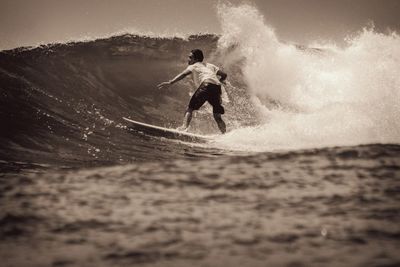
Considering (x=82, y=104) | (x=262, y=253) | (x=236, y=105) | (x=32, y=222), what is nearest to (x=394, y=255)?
(x=262, y=253)

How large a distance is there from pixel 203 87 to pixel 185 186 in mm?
4152

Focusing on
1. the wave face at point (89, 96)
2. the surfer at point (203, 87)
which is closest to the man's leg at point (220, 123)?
the surfer at point (203, 87)

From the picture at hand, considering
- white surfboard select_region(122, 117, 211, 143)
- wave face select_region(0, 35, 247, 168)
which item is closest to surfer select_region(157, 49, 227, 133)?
white surfboard select_region(122, 117, 211, 143)

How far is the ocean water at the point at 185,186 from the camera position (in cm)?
212

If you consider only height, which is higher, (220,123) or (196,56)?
(196,56)

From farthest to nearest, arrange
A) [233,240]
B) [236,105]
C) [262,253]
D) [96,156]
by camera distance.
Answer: [236,105] → [96,156] → [233,240] → [262,253]

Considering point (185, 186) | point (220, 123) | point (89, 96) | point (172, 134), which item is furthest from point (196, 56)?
point (185, 186)

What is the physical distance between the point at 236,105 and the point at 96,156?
6.59 m

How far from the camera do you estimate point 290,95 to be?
13398 mm

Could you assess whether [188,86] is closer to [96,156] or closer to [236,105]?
[236,105]

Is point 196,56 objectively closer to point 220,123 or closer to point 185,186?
point 220,123

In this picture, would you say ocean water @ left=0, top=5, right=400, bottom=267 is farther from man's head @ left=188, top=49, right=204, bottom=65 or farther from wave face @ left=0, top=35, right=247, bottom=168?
man's head @ left=188, top=49, right=204, bottom=65

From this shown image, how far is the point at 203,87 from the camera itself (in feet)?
24.4

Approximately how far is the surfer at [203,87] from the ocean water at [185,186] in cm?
77
